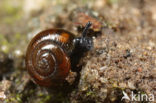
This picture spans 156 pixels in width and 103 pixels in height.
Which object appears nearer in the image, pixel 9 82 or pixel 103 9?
pixel 9 82

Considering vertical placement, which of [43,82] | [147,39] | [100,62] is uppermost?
[147,39]

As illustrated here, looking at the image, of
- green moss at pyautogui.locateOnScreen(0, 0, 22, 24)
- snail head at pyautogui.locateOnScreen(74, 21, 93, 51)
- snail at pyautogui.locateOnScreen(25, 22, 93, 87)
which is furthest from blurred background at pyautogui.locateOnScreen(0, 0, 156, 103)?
green moss at pyautogui.locateOnScreen(0, 0, 22, 24)

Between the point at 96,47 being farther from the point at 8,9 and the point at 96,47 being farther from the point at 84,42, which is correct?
the point at 8,9

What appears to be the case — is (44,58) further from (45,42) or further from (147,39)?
(147,39)

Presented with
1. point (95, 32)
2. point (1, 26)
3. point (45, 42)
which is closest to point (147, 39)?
point (95, 32)

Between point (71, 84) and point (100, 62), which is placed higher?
point (100, 62)

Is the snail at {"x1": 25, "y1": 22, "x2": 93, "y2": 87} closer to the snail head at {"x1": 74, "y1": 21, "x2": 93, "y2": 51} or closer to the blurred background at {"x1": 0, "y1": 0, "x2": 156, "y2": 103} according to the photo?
the snail head at {"x1": 74, "y1": 21, "x2": 93, "y2": 51}

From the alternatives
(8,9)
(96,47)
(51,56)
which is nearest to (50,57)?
(51,56)
